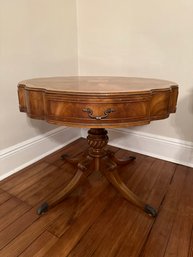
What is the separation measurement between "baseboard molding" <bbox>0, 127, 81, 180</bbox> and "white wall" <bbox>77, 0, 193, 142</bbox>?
64 centimetres

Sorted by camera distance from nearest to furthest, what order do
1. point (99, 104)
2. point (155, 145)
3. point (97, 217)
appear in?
A: point (99, 104)
point (97, 217)
point (155, 145)

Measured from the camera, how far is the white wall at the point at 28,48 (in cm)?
130

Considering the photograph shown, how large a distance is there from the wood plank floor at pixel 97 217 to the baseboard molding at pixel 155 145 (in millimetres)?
101

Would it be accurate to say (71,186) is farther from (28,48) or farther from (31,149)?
(28,48)

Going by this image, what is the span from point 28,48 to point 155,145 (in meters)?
1.21

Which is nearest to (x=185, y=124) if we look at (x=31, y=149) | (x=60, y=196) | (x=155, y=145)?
(x=155, y=145)

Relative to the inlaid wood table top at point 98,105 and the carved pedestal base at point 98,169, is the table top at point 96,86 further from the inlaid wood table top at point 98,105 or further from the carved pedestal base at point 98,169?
the carved pedestal base at point 98,169

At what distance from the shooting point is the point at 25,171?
1507 millimetres

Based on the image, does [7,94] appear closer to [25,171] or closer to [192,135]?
[25,171]

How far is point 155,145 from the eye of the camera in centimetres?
169

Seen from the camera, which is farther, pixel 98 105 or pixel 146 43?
pixel 146 43

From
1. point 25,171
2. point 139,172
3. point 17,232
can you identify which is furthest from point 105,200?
point 25,171

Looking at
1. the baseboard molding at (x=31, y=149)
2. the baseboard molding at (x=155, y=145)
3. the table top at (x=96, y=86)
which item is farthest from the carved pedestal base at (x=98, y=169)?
the baseboard molding at (x=155, y=145)

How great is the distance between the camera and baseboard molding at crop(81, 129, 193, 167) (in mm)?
1573
